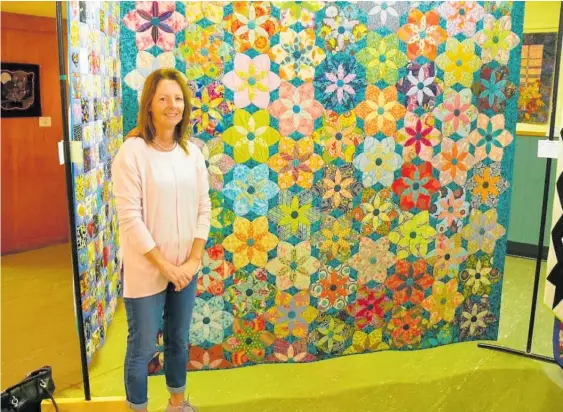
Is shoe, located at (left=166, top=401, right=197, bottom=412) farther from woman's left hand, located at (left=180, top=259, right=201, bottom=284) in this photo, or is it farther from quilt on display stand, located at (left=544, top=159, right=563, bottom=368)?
quilt on display stand, located at (left=544, top=159, right=563, bottom=368)

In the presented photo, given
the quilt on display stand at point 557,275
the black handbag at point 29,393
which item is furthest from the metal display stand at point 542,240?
the black handbag at point 29,393

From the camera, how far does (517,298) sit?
3.88 metres

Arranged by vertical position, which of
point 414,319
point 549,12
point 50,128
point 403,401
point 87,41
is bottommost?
point 403,401

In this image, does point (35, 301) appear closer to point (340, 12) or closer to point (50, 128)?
point (50, 128)

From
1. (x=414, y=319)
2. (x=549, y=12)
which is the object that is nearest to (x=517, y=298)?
(x=414, y=319)

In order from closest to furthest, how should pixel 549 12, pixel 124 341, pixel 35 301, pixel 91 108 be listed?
pixel 91 108 → pixel 124 341 → pixel 35 301 → pixel 549 12

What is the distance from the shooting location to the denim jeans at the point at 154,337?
6.81 feet

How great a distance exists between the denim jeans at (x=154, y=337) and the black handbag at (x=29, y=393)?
28 cm

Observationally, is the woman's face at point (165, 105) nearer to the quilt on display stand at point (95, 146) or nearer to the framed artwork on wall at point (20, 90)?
the quilt on display stand at point (95, 146)

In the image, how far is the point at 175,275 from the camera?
Result: 6.76 ft

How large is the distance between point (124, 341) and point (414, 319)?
1493 millimetres

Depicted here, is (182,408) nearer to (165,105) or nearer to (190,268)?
(190,268)

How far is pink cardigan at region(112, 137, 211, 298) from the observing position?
6.55 ft

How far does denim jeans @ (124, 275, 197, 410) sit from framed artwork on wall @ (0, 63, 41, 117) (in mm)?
3171
